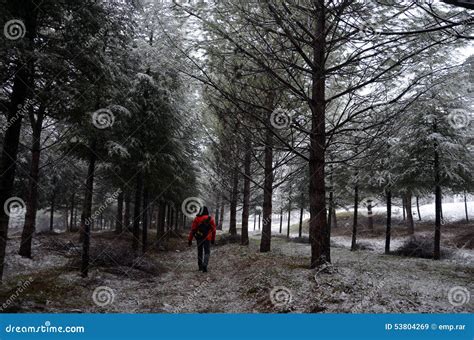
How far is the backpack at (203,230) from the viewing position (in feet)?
32.6

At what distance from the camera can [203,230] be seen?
9977 millimetres

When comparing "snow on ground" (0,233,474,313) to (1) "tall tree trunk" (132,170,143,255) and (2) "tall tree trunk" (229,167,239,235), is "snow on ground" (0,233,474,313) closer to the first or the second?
(1) "tall tree trunk" (132,170,143,255)

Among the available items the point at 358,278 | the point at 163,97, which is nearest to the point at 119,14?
the point at 163,97

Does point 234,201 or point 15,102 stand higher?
point 15,102

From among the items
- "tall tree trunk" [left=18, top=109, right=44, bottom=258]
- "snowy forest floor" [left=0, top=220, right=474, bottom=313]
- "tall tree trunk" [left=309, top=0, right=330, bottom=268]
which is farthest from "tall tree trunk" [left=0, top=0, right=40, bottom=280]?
"tall tree trunk" [left=309, top=0, right=330, bottom=268]

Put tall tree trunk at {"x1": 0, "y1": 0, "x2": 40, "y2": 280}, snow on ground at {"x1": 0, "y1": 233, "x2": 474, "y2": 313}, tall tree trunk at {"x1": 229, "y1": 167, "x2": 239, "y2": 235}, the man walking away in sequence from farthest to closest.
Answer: tall tree trunk at {"x1": 229, "y1": 167, "x2": 239, "y2": 235}
the man walking away
tall tree trunk at {"x1": 0, "y1": 0, "x2": 40, "y2": 280}
snow on ground at {"x1": 0, "y1": 233, "x2": 474, "y2": 313}

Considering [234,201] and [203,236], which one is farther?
[234,201]

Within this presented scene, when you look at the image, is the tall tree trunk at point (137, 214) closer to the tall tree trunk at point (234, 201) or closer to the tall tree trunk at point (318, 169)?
the tall tree trunk at point (234, 201)

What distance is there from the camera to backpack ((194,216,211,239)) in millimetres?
9945

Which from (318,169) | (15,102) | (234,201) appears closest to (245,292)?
(318,169)

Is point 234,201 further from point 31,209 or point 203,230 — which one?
point 31,209

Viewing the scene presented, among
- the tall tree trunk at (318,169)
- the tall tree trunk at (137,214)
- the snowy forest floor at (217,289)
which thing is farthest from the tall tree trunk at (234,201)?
the tall tree trunk at (318,169)

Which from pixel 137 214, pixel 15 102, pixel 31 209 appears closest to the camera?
pixel 15 102

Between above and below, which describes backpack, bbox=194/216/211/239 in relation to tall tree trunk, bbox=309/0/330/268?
below
